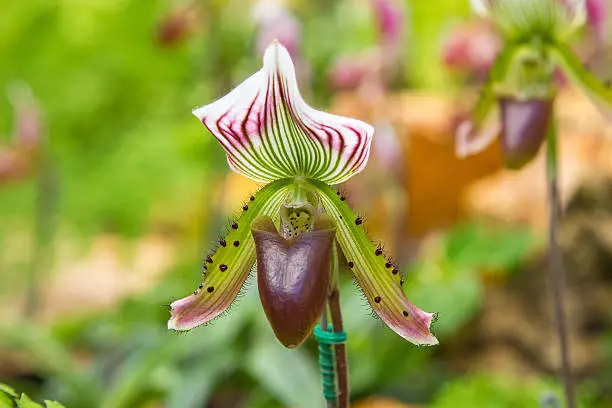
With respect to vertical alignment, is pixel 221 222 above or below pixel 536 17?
above

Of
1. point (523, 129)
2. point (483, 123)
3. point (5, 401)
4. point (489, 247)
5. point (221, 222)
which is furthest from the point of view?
point (221, 222)

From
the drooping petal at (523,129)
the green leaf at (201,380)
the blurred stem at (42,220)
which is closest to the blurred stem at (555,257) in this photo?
the drooping petal at (523,129)

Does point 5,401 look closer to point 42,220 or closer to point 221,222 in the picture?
point 221,222

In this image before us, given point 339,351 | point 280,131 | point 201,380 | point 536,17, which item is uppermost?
point 536,17

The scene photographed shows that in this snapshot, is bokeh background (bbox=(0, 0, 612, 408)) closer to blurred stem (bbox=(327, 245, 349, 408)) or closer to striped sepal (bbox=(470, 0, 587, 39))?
blurred stem (bbox=(327, 245, 349, 408))

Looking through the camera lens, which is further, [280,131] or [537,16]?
[537,16]

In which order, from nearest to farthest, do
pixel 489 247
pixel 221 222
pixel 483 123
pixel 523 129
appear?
pixel 523 129 < pixel 483 123 < pixel 489 247 < pixel 221 222

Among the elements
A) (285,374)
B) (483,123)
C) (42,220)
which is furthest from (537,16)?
(42,220)
